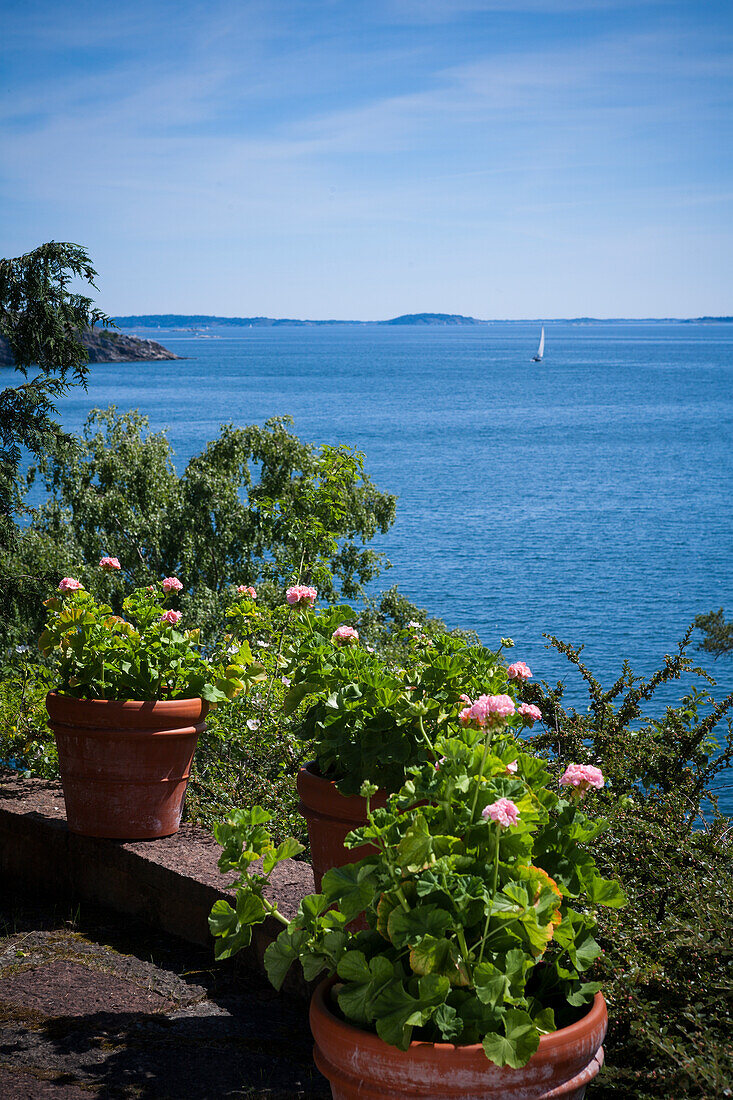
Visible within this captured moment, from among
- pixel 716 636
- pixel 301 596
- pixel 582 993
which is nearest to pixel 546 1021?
pixel 582 993

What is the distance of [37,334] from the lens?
421 cm

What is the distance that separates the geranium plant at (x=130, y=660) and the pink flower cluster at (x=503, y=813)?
1.82 m

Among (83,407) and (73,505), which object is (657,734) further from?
(83,407)

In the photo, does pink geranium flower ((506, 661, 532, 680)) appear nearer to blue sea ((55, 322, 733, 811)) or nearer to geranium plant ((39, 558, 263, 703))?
geranium plant ((39, 558, 263, 703))

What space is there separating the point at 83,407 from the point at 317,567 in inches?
2925

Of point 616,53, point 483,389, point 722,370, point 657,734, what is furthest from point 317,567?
point 722,370

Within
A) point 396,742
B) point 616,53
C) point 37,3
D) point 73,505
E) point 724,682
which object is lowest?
point 724,682

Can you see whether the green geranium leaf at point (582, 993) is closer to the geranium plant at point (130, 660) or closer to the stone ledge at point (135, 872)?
the stone ledge at point (135, 872)

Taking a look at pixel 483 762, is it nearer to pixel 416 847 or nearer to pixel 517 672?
pixel 416 847

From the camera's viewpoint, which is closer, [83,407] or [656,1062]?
[656,1062]

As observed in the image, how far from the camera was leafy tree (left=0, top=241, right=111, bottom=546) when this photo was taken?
4.18 meters

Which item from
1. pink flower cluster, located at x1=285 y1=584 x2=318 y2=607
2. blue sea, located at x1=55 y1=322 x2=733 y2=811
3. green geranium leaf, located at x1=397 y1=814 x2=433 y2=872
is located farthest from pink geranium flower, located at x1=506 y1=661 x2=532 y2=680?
blue sea, located at x1=55 y1=322 x2=733 y2=811

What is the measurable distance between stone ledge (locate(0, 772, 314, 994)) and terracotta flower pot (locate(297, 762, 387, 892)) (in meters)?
0.33

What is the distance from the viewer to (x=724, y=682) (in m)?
21.8
